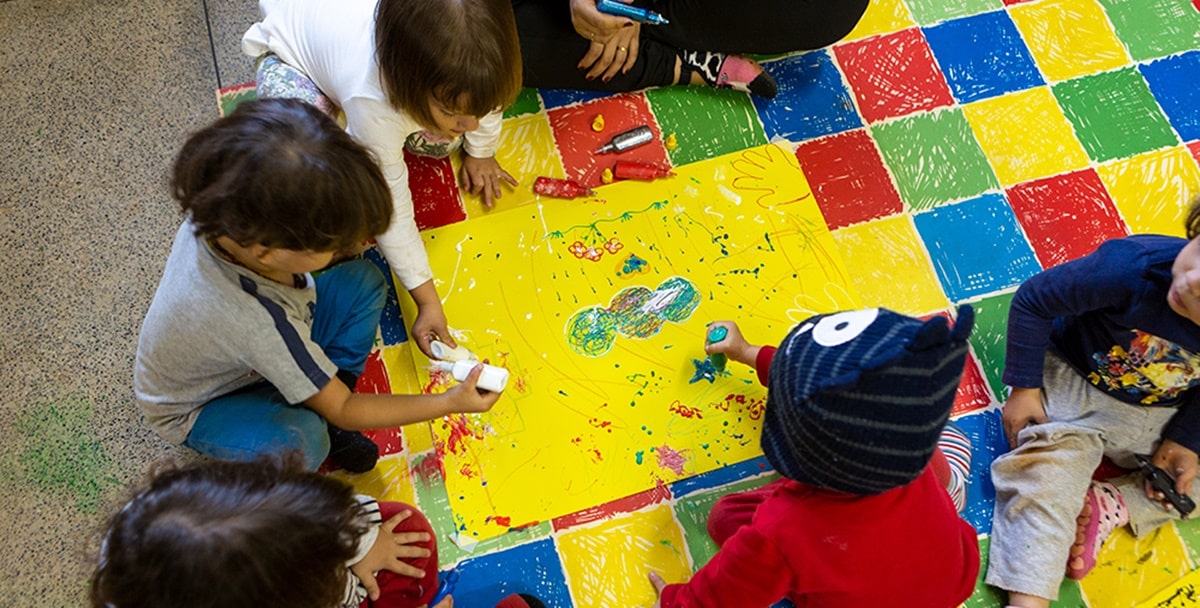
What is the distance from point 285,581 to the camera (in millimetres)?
769

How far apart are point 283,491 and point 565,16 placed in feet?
2.64

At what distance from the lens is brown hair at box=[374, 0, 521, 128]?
91 centimetres

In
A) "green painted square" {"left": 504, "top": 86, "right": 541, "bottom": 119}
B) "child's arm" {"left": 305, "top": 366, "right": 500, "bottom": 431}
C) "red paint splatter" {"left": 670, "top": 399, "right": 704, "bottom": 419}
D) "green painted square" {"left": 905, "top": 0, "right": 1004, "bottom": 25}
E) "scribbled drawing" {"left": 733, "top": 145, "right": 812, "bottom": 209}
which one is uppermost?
"green painted square" {"left": 905, "top": 0, "right": 1004, "bottom": 25}

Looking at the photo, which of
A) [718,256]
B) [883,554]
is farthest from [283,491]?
[718,256]

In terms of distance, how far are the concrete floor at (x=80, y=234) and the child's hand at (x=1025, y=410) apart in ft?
3.54

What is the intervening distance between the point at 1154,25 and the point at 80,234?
5.51 feet

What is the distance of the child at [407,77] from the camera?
92 centimetres

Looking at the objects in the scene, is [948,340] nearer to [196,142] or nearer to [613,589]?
[613,589]

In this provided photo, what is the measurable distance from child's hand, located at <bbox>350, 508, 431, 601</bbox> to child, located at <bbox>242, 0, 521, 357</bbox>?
250 millimetres

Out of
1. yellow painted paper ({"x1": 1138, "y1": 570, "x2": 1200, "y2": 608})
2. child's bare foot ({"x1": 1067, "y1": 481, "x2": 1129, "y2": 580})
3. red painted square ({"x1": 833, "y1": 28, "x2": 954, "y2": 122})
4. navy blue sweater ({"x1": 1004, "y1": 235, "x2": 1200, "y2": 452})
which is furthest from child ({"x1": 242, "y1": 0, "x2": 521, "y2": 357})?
yellow painted paper ({"x1": 1138, "y1": 570, "x2": 1200, "y2": 608})

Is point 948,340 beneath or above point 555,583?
above

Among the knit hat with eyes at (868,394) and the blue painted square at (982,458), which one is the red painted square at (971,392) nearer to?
the blue painted square at (982,458)

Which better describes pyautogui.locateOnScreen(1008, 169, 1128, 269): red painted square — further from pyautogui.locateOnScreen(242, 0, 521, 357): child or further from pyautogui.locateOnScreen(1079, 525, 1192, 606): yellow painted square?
pyautogui.locateOnScreen(242, 0, 521, 357): child

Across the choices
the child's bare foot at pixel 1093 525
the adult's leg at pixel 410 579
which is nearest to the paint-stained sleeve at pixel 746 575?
the adult's leg at pixel 410 579
